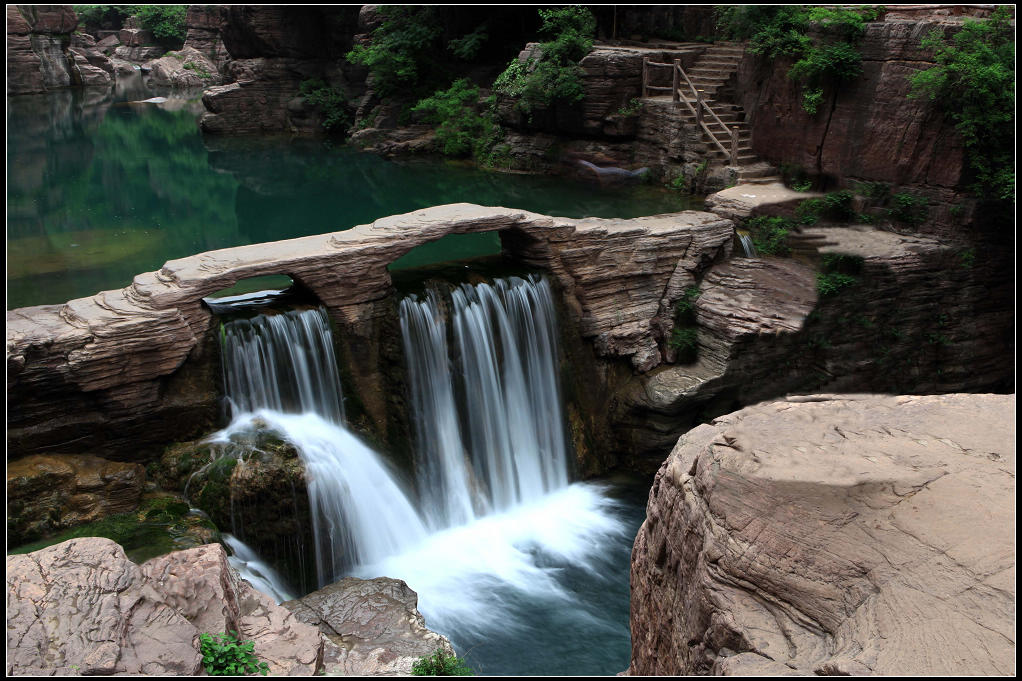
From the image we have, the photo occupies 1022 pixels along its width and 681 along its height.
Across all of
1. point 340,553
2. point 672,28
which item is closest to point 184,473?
point 340,553

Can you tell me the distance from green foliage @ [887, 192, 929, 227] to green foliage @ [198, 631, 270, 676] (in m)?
11.3

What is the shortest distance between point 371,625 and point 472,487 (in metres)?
3.30

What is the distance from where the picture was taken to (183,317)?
8.60m

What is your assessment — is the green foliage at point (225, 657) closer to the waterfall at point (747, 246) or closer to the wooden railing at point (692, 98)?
the waterfall at point (747, 246)

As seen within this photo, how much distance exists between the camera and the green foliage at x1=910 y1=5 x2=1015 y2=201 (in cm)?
1160

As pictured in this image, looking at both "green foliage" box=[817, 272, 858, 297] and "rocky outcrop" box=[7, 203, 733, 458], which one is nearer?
"rocky outcrop" box=[7, 203, 733, 458]

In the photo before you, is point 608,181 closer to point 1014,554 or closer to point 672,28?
point 672,28

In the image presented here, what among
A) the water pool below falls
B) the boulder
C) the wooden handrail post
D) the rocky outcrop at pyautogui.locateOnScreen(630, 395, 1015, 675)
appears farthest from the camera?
the wooden handrail post

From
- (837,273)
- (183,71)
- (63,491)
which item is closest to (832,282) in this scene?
(837,273)

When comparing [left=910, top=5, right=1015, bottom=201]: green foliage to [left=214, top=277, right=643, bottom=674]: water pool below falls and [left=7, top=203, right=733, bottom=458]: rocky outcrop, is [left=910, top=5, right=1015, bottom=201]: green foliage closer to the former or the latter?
[left=7, top=203, right=733, bottom=458]: rocky outcrop

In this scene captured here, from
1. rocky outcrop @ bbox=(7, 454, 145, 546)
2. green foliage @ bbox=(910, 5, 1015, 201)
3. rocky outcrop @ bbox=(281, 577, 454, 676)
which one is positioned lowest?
rocky outcrop @ bbox=(281, 577, 454, 676)

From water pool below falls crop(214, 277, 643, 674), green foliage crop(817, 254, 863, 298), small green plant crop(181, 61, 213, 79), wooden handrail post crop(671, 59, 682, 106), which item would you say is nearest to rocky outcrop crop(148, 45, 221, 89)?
small green plant crop(181, 61, 213, 79)

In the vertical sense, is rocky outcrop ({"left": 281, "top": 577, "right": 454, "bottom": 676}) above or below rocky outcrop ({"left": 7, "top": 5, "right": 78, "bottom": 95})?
below

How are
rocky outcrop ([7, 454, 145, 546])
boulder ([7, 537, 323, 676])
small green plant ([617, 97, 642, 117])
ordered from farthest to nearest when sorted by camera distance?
small green plant ([617, 97, 642, 117])
rocky outcrop ([7, 454, 145, 546])
boulder ([7, 537, 323, 676])
